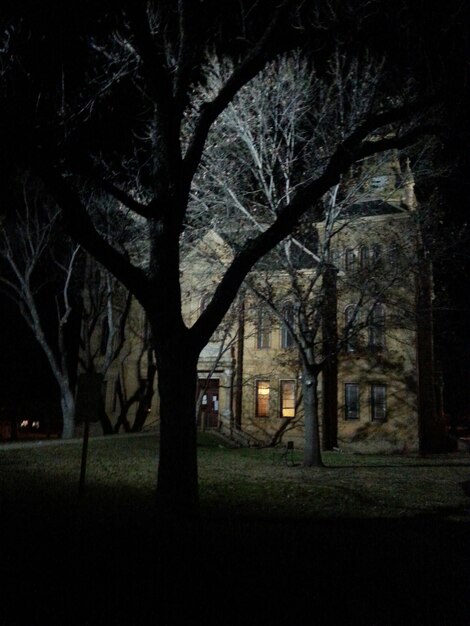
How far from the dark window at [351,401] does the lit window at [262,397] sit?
4.09 meters

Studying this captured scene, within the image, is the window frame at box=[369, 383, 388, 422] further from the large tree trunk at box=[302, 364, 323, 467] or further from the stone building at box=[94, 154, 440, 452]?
the large tree trunk at box=[302, 364, 323, 467]

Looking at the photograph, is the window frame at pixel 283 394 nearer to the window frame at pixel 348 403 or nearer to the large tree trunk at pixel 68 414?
the window frame at pixel 348 403

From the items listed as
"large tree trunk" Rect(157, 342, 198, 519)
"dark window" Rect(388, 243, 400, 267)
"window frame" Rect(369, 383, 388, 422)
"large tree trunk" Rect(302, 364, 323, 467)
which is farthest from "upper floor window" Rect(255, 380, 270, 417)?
"large tree trunk" Rect(157, 342, 198, 519)

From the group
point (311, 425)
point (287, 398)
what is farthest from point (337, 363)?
point (311, 425)

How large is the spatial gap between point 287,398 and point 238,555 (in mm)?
22010

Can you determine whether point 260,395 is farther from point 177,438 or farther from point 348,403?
point 177,438

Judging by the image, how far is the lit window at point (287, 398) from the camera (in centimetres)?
2831

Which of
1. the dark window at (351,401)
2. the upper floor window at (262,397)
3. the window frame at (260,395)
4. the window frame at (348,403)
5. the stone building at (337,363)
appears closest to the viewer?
the stone building at (337,363)

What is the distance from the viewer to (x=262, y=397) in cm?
2897

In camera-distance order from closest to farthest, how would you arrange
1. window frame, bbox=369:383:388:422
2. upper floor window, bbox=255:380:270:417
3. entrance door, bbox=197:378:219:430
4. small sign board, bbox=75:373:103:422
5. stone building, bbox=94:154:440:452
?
small sign board, bbox=75:373:103:422
stone building, bbox=94:154:440:452
window frame, bbox=369:383:388:422
upper floor window, bbox=255:380:270:417
entrance door, bbox=197:378:219:430

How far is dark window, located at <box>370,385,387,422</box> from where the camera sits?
26672mm

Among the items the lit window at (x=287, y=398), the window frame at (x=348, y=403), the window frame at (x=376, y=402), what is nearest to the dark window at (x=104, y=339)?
the lit window at (x=287, y=398)

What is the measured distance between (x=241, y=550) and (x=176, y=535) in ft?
3.24

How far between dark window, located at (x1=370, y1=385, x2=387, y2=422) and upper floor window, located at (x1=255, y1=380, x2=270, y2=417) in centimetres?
533
